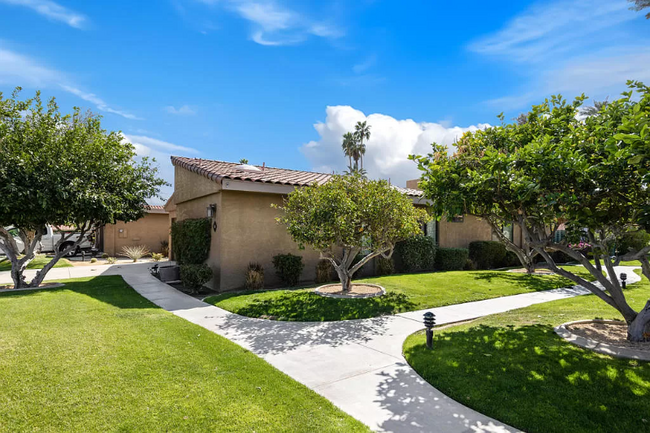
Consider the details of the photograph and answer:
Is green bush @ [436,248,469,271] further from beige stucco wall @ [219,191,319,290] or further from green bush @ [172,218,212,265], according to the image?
green bush @ [172,218,212,265]

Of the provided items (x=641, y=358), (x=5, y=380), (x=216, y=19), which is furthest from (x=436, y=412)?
(x=216, y=19)

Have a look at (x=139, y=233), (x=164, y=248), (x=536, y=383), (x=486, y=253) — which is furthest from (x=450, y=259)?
(x=139, y=233)

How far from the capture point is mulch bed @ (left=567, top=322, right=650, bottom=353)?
529 centimetres

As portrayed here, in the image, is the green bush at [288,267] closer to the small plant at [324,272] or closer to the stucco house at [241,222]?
the stucco house at [241,222]

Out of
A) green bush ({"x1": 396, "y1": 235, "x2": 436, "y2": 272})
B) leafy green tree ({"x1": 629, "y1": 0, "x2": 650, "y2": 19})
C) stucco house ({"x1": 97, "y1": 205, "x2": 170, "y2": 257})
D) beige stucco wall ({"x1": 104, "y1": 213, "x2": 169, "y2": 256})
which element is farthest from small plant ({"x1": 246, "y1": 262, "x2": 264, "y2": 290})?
leafy green tree ({"x1": 629, "y1": 0, "x2": 650, "y2": 19})

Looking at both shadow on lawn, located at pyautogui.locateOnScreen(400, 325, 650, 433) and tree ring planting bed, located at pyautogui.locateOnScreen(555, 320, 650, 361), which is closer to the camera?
shadow on lawn, located at pyautogui.locateOnScreen(400, 325, 650, 433)

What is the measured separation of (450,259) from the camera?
14711 mm

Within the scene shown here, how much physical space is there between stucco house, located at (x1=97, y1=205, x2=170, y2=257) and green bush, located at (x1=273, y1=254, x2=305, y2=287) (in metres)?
13.8

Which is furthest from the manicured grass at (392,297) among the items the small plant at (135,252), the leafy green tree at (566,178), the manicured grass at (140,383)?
the small plant at (135,252)

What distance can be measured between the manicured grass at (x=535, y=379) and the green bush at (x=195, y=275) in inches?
250

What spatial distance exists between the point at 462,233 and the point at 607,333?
10802 millimetres

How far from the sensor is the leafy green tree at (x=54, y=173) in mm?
9367

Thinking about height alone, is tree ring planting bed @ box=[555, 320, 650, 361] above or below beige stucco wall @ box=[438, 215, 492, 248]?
below

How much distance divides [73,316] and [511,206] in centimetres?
834
